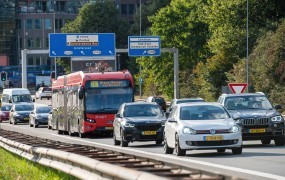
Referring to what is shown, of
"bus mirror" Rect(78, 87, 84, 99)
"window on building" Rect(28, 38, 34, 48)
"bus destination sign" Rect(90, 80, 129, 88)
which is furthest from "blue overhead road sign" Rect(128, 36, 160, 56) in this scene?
"window on building" Rect(28, 38, 34, 48)

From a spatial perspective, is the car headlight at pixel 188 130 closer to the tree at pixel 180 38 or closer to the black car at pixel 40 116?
the black car at pixel 40 116

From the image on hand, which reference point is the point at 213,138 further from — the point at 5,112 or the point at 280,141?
the point at 5,112

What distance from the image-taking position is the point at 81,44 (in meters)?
73.2

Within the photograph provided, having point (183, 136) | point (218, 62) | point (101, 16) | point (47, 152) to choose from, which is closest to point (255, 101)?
point (183, 136)

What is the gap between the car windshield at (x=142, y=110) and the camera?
34.3 metres

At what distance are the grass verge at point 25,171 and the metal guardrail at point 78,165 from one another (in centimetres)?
16

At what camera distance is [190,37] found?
93.5 metres

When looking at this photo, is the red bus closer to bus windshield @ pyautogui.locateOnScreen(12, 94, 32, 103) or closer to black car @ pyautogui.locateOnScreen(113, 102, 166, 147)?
black car @ pyautogui.locateOnScreen(113, 102, 166, 147)

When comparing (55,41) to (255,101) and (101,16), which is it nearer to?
(255,101)

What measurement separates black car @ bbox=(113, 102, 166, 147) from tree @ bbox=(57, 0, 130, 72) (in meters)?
99.1

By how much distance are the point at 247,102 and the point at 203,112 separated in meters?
4.95

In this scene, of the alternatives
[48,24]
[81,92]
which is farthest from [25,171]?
[48,24]

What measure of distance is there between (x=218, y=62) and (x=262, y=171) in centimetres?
6474

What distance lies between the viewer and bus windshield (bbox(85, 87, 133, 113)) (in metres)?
42.6
